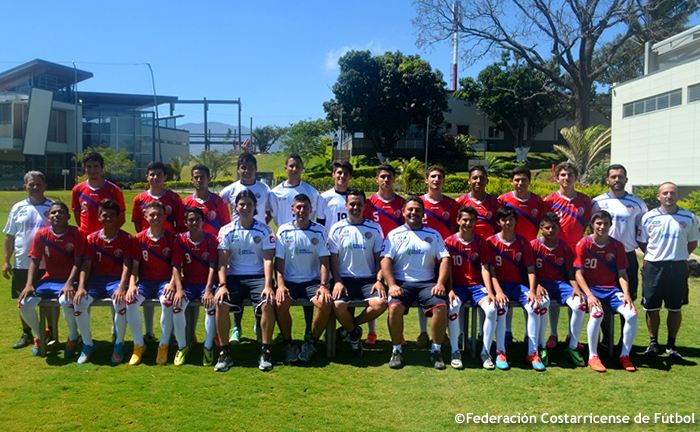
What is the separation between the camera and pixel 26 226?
5.72 meters

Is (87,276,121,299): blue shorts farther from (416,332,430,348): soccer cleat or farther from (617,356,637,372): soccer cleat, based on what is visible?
(617,356,637,372): soccer cleat

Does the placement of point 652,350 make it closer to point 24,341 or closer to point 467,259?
point 467,259

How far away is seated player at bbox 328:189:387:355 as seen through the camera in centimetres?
542

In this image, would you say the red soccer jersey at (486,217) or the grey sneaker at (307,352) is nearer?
the grey sneaker at (307,352)

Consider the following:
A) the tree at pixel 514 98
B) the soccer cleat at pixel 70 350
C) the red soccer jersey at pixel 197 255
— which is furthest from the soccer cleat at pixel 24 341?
the tree at pixel 514 98

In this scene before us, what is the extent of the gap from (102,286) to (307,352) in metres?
2.20

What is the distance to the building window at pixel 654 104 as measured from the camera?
2120cm

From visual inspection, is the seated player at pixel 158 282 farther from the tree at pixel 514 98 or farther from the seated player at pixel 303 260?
the tree at pixel 514 98

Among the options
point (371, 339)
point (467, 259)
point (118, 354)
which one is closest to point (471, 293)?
point (467, 259)

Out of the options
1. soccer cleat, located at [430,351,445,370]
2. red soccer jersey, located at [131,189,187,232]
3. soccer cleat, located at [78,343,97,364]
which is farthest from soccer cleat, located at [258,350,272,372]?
red soccer jersey, located at [131,189,187,232]

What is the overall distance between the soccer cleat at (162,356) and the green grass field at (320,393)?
79 mm

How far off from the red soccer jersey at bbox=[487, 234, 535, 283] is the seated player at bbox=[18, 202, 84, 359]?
4202mm

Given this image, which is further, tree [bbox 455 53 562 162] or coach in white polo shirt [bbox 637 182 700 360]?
tree [bbox 455 53 562 162]

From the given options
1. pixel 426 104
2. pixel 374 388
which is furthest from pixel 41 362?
pixel 426 104
